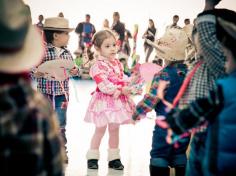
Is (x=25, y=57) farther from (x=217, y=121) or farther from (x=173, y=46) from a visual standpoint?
(x=173, y=46)

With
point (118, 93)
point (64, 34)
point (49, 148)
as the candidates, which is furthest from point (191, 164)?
point (64, 34)

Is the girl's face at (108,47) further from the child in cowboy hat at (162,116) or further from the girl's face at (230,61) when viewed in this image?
the girl's face at (230,61)

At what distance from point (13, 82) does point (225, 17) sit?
1321mm

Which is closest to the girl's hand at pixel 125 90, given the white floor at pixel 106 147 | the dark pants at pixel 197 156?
the white floor at pixel 106 147

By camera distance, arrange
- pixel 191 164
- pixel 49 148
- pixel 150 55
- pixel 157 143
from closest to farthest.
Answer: pixel 49 148 < pixel 191 164 < pixel 157 143 < pixel 150 55

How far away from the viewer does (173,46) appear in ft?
9.64

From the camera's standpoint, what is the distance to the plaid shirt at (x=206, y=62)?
216cm

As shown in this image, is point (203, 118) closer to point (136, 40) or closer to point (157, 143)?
point (157, 143)

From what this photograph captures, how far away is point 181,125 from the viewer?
1816mm

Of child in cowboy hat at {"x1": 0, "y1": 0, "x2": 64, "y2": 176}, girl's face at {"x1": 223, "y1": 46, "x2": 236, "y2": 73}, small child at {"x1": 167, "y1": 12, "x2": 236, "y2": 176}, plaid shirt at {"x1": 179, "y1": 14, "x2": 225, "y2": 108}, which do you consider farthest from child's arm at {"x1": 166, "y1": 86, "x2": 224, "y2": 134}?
child in cowboy hat at {"x1": 0, "y1": 0, "x2": 64, "y2": 176}

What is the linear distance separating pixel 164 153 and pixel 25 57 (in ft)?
5.80

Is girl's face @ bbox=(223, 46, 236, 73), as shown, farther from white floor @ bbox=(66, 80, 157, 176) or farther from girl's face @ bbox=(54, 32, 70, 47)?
girl's face @ bbox=(54, 32, 70, 47)

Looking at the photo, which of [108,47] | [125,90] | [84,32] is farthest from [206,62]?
[84,32]

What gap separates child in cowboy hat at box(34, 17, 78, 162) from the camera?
3.88 m
